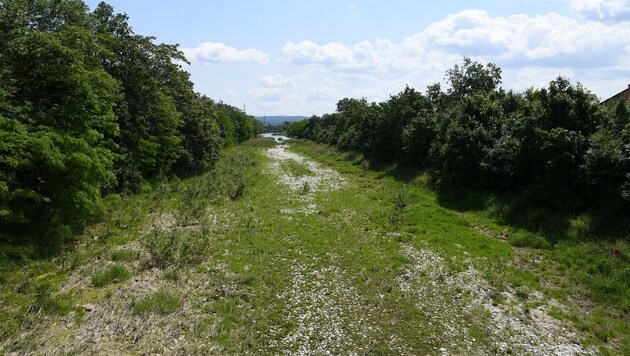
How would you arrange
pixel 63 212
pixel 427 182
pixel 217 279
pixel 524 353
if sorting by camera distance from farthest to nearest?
pixel 427 182, pixel 63 212, pixel 217 279, pixel 524 353

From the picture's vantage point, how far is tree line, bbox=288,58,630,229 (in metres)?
20.1

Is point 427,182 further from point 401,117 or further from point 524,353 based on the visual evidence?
point 524,353

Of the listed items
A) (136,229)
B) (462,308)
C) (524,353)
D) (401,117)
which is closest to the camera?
(524,353)

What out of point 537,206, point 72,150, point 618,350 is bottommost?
point 618,350

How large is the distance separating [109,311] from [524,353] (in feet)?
43.6

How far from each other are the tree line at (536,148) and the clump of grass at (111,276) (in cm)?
2226

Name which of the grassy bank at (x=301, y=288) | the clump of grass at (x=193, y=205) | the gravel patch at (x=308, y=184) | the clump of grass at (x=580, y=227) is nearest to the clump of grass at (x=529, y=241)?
the grassy bank at (x=301, y=288)

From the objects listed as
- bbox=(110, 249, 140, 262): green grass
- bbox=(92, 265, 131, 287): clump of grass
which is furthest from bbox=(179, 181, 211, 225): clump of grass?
bbox=(92, 265, 131, 287): clump of grass

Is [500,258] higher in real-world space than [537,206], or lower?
lower

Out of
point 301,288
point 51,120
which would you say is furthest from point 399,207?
point 51,120

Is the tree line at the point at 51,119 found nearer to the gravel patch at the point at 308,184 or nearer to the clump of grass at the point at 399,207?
the gravel patch at the point at 308,184

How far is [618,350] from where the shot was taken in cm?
1166

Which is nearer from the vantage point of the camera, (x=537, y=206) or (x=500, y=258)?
(x=500, y=258)

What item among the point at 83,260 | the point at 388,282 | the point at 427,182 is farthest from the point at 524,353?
the point at 427,182
